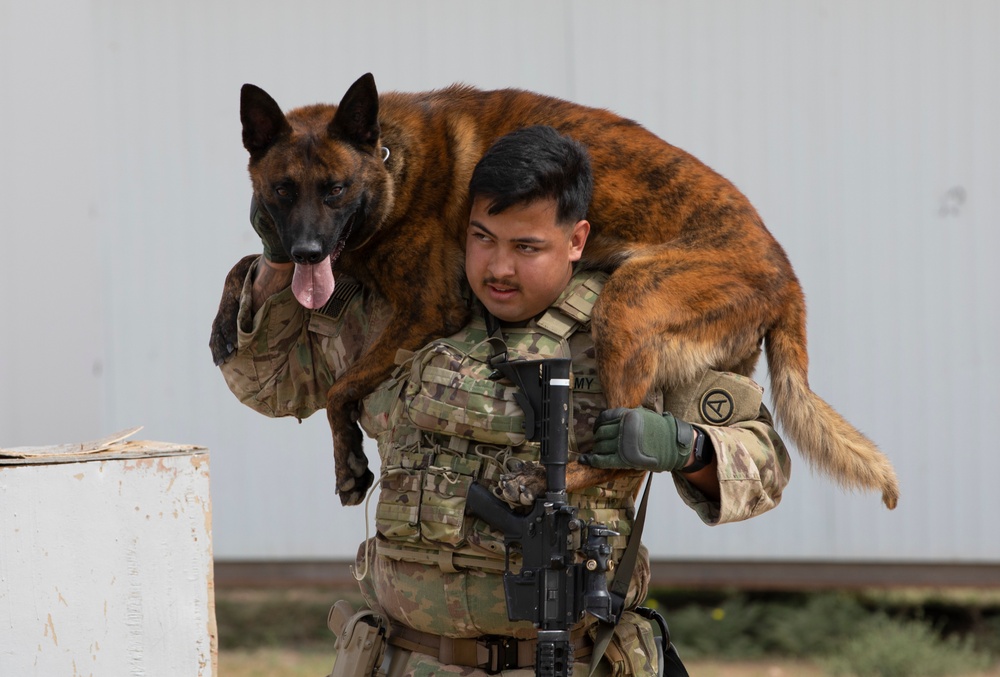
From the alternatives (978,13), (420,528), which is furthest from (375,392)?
(978,13)

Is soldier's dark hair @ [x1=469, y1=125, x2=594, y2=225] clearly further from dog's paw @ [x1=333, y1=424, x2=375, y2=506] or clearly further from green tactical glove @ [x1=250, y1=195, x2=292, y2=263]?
dog's paw @ [x1=333, y1=424, x2=375, y2=506]

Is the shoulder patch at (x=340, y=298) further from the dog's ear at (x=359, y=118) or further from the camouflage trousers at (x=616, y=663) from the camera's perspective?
the camouflage trousers at (x=616, y=663)

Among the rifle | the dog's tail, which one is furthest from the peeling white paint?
the dog's tail

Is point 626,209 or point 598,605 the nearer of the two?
point 598,605

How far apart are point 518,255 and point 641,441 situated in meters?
0.53

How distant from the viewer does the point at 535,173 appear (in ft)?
8.00

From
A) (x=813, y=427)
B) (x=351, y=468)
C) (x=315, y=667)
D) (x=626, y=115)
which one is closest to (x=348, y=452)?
(x=351, y=468)

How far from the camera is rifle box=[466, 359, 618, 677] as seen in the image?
226 centimetres

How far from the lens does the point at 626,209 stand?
111 inches

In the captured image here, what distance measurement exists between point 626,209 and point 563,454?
80 cm

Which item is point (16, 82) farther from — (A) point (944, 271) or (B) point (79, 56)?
(A) point (944, 271)

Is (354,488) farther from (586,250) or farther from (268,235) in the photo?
(586,250)

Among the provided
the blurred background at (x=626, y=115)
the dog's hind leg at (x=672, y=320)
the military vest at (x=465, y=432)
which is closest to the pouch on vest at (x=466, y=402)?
the military vest at (x=465, y=432)

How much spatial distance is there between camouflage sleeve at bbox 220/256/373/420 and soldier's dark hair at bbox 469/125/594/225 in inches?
23.6
